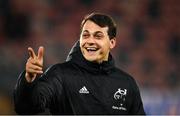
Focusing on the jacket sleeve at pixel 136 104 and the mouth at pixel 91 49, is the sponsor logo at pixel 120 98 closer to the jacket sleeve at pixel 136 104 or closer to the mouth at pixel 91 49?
the jacket sleeve at pixel 136 104

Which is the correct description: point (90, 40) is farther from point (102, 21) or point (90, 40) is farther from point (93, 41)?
point (102, 21)

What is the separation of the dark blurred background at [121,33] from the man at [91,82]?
392 cm

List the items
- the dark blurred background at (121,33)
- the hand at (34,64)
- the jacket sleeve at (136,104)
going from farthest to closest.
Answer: the dark blurred background at (121,33), the jacket sleeve at (136,104), the hand at (34,64)

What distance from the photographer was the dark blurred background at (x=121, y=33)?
8.29 m

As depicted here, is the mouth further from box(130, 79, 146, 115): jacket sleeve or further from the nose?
box(130, 79, 146, 115): jacket sleeve

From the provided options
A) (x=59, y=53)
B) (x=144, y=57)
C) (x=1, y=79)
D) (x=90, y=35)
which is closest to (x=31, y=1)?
(x=59, y=53)

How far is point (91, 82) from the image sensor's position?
132 inches

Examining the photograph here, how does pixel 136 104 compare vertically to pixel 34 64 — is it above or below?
below

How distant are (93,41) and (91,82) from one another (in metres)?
0.29

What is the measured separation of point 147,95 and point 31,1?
321 cm

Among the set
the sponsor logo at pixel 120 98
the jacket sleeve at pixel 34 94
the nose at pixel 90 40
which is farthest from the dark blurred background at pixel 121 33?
the jacket sleeve at pixel 34 94

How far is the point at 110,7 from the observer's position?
955 centimetres

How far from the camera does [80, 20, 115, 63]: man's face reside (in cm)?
340

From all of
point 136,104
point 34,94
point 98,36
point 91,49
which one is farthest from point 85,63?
→ point 34,94
